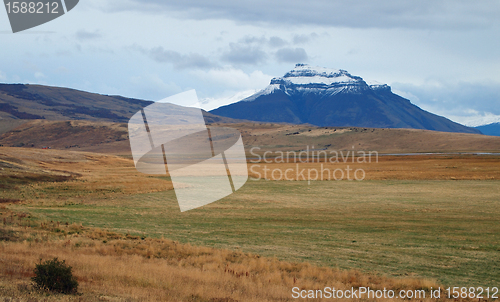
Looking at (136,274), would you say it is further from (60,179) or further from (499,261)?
(60,179)

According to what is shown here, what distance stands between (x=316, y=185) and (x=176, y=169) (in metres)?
30.8

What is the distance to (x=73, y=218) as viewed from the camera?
76.6 feet

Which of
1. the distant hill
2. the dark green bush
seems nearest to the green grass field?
the dark green bush

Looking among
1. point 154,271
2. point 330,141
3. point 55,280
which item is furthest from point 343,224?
point 330,141

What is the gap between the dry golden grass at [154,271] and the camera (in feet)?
33.9

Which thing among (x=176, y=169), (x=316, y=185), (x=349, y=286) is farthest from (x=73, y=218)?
(x=176, y=169)

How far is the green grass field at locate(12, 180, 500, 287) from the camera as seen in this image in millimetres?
15797

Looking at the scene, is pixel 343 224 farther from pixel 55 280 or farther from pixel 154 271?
pixel 55 280

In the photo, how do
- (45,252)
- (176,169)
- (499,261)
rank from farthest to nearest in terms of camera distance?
(176,169)
(499,261)
(45,252)

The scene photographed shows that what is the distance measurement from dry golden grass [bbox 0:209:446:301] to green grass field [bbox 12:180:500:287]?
1.65m

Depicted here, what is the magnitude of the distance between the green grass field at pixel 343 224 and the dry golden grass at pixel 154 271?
165cm

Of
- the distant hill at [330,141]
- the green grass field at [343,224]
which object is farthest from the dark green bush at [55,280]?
the distant hill at [330,141]

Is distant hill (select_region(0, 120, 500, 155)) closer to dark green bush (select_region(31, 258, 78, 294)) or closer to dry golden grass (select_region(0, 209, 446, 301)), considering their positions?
dry golden grass (select_region(0, 209, 446, 301))

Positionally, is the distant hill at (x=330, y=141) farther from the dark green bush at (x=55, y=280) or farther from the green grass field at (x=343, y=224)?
the dark green bush at (x=55, y=280)
